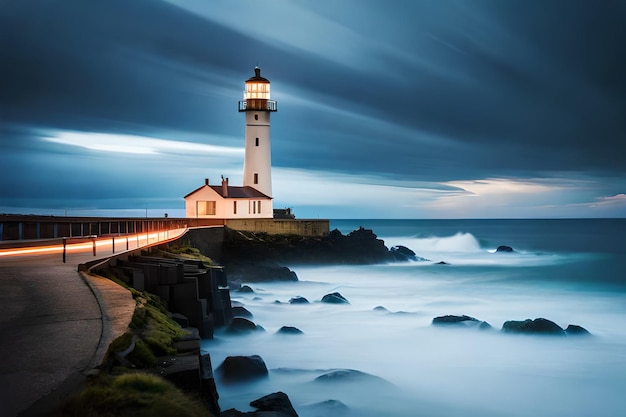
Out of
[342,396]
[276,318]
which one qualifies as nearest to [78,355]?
[342,396]

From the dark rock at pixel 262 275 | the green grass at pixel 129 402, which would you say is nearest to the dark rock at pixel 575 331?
the green grass at pixel 129 402

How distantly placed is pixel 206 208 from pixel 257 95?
6999 mm

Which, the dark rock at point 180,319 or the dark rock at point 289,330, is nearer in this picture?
the dark rock at point 180,319

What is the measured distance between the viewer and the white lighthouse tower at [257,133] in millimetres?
40750

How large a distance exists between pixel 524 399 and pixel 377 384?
2382mm

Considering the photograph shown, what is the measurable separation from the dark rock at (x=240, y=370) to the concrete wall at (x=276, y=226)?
26.6 m

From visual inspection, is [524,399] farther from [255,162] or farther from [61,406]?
[255,162]

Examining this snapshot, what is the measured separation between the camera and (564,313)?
23.1 meters

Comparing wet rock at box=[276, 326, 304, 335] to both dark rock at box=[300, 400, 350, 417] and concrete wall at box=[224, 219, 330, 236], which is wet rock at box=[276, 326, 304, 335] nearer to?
dark rock at box=[300, 400, 350, 417]

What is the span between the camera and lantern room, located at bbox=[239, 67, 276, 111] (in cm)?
4069

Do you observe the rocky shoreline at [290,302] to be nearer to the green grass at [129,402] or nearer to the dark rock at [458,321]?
the dark rock at [458,321]

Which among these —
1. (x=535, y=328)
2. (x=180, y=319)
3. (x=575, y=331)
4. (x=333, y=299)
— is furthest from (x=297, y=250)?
(x=180, y=319)

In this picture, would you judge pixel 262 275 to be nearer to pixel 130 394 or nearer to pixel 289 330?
pixel 289 330

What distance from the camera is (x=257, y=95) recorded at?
40906 mm
